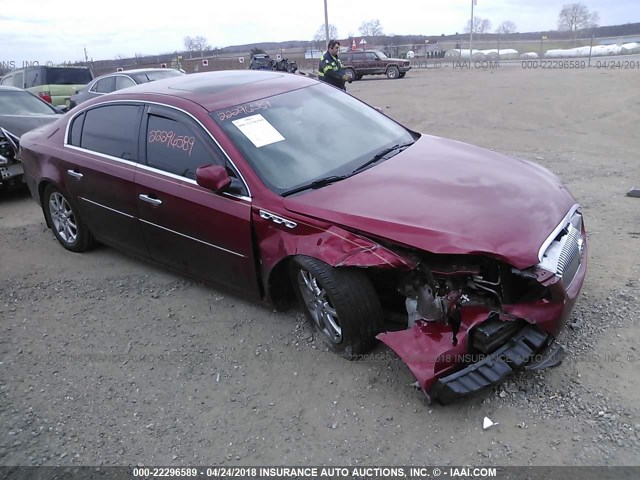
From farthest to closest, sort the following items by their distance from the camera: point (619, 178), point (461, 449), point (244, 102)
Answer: point (619, 178), point (244, 102), point (461, 449)

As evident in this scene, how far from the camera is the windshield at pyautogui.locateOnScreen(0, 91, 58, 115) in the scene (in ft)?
26.2

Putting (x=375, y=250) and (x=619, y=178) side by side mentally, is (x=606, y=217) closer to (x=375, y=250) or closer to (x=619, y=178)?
(x=619, y=178)

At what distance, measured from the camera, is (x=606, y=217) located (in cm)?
527

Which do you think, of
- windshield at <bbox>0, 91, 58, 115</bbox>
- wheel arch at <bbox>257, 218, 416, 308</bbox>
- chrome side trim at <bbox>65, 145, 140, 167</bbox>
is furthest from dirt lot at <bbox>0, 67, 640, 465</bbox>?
windshield at <bbox>0, 91, 58, 115</bbox>

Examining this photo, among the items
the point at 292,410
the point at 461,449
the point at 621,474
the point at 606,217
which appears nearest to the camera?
the point at 621,474

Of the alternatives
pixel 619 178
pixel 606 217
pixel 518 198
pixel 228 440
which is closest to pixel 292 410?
pixel 228 440

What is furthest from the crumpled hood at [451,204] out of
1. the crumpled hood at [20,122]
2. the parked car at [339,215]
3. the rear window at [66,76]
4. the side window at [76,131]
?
the rear window at [66,76]

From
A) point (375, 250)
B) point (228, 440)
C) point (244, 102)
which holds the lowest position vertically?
point (228, 440)

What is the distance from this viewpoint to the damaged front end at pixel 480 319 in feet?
9.08

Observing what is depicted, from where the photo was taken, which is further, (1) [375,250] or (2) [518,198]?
(2) [518,198]

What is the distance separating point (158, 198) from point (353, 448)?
2.32 metres

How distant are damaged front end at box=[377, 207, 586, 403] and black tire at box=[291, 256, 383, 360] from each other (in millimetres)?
238

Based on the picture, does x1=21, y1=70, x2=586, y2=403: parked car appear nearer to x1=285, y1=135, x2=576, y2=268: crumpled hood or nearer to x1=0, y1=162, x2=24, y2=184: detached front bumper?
x1=285, y1=135, x2=576, y2=268: crumpled hood

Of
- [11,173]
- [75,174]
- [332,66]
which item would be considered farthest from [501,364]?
[332,66]
